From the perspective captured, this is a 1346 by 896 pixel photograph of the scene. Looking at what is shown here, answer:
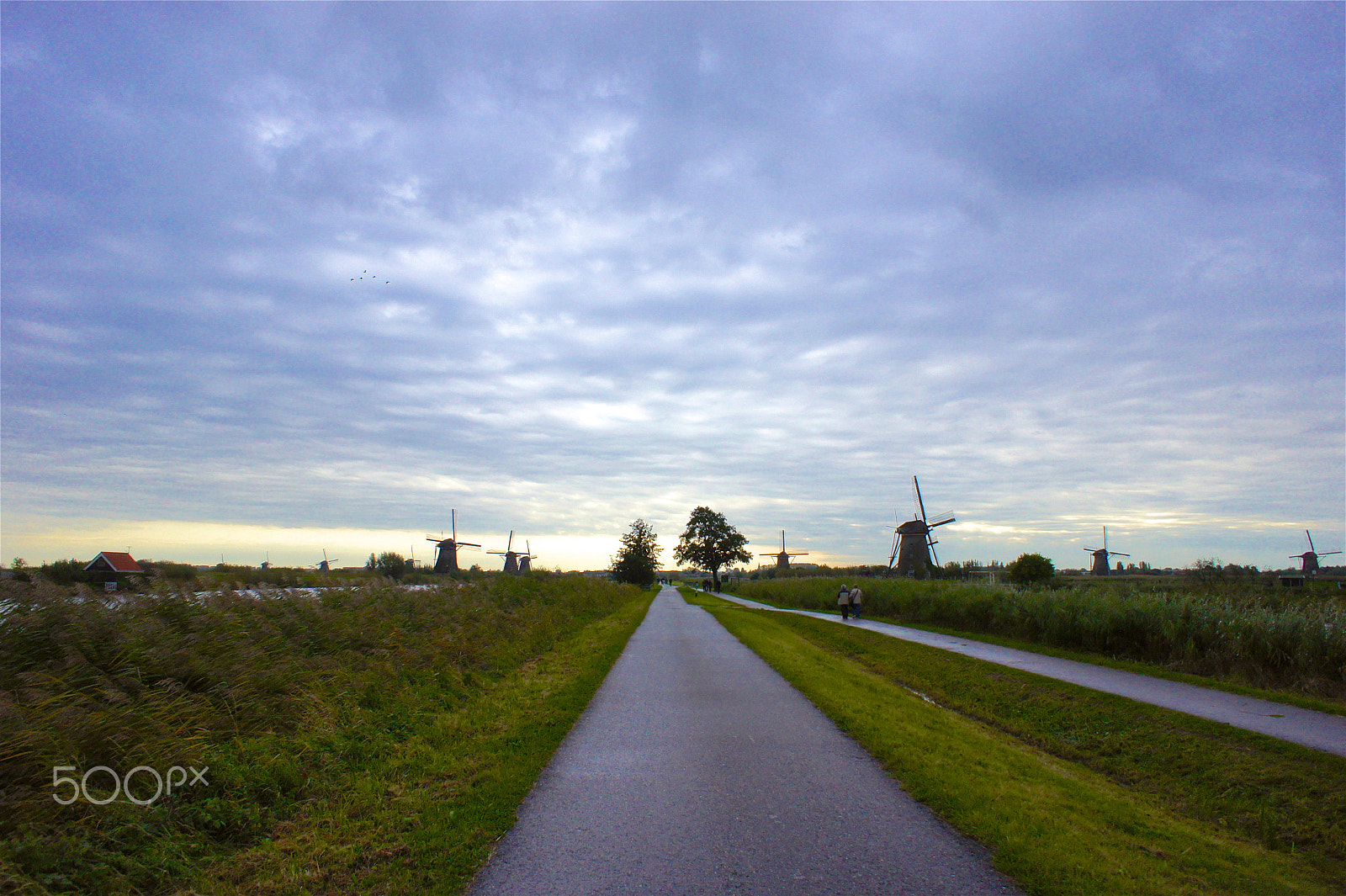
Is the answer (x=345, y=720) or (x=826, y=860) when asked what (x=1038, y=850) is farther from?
(x=345, y=720)

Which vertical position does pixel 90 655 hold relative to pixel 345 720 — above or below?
above

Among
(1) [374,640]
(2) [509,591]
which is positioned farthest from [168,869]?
(2) [509,591]

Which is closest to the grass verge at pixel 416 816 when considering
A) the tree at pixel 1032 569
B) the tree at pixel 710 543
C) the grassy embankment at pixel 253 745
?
the grassy embankment at pixel 253 745

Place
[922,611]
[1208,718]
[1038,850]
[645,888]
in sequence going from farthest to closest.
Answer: [922,611] → [1208,718] → [1038,850] → [645,888]

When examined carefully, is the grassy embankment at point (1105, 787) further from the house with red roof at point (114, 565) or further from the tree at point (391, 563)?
the tree at point (391, 563)

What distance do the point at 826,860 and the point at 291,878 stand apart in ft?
13.2

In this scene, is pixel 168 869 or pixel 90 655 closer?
pixel 168 869

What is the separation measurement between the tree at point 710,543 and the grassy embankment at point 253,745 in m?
79.9

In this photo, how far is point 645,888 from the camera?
4.75 metres

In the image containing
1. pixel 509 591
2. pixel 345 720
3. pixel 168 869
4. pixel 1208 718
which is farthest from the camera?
pixel 509 591

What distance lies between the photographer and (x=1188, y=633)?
16.1m

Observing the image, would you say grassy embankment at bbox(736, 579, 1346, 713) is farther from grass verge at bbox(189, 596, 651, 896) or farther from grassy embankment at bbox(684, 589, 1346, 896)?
grass verge at bbox(189, 596, 651, 896)

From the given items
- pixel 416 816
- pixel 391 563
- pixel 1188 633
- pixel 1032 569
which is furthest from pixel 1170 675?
pixel 391 563

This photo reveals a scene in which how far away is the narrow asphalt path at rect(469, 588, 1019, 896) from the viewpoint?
16.1 ft
